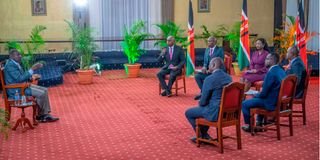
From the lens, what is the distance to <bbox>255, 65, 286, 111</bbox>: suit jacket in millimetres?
6703

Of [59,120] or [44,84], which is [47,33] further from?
[59,120]

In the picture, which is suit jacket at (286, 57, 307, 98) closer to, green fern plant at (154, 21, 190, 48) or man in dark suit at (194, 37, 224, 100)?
man in dark suit at (194, 37, 224, 100)

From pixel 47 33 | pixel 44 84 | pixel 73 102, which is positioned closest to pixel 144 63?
pixel 47 33

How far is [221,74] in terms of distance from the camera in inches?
243

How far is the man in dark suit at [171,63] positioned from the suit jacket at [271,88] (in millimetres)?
3760

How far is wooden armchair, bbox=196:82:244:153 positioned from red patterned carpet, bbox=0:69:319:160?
233 millimetres

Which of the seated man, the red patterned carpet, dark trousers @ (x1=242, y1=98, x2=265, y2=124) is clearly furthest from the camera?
the seated man

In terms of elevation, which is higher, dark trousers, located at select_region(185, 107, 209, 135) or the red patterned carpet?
dark trousers, located at select_region(185, 107, 209, 135)

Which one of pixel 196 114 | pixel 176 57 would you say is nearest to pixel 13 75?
pixel 196 114

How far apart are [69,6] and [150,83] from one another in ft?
15.3

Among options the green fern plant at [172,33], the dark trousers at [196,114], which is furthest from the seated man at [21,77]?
the green fern plant at [172,33]

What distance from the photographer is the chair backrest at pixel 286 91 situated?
21.9 ft

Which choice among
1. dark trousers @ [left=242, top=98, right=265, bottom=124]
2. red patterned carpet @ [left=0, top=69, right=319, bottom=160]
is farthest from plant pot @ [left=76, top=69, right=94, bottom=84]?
dark trousers @ [left=242, top=98, right=265, bottom=124]

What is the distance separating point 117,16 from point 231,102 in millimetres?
10392
